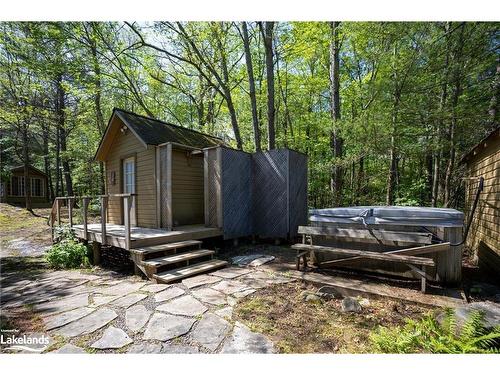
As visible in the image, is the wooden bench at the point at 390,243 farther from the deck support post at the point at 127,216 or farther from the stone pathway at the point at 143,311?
the deck support post at the point at 127,216

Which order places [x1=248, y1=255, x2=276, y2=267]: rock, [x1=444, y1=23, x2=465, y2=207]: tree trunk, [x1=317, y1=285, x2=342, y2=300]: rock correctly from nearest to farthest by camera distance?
[x1=317, y1=285, x2=342, y2=300]: rock < [x1=248, y1=255, x2=276, y2=267]: rock < [x1=444, y1=23, x2=465, y2=207]: tree trunk

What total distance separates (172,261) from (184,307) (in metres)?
1.57

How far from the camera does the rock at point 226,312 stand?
9.44 ft

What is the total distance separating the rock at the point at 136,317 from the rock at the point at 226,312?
0.83m

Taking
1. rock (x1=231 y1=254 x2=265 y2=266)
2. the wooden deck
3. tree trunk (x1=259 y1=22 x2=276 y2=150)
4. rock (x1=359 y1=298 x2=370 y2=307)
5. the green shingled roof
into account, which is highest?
tree trunk (x1=259 y1=22 x2=276 y2=150)

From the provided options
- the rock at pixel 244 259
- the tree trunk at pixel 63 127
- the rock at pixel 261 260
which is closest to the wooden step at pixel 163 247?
the rock at pixel 244 259

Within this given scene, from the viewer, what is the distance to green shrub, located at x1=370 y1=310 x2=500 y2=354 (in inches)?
85.0

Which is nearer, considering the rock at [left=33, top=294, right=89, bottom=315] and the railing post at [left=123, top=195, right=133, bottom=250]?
the rock at [left=33, top=294, right=89, bottom=315]

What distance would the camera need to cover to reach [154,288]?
12.7 feet

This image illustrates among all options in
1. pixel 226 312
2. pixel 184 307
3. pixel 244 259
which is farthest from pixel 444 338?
pixel 244 259

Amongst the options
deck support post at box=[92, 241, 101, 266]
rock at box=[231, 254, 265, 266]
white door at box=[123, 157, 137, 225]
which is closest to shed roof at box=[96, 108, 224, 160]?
white door at box=[123, 157, 137, 225]

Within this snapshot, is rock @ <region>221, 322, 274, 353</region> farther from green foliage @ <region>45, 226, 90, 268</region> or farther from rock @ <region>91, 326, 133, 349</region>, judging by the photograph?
green foliage @ <region>45, 226, 90, 268</region>

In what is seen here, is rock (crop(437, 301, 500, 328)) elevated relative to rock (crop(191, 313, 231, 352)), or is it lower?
elevated
